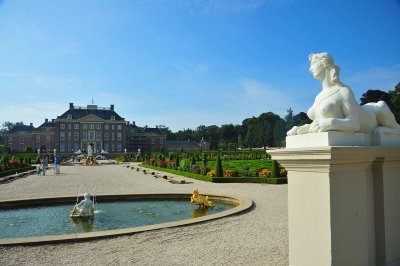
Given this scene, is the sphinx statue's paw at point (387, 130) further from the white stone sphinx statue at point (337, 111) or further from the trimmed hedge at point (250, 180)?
the trimmed hedge at point (250, 180)

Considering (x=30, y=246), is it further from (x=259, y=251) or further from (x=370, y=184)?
(x=370, y=184)

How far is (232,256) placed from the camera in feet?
16.8

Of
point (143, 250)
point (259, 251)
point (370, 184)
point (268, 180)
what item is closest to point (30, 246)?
point (143, 250)

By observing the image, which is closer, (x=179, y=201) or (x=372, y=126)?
(x=372, y=126)

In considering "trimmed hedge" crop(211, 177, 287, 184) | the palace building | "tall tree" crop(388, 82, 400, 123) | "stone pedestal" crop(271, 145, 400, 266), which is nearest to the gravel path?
"stone pedestal" crop(271, 145, 400, 266)

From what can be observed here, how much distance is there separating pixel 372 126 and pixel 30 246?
18.8 ft

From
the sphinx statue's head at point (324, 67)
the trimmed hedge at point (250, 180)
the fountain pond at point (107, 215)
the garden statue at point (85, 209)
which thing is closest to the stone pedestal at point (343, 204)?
the sphinx statue's head at point (324, 67)

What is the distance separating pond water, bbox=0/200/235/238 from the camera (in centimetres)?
838

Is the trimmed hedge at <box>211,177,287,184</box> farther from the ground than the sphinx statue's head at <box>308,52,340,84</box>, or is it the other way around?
the sphinx statue's head at <box>308,52,340,84</box>

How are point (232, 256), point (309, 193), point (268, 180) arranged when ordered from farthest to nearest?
point (268, 180) < point (232, 256) < point (309, 193)

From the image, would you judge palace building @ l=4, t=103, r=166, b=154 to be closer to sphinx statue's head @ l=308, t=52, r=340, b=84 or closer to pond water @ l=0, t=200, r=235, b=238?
pond water @ l=0, t=200, r=235, b=238

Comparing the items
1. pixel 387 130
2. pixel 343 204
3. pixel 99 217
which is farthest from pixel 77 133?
pixel 343 204

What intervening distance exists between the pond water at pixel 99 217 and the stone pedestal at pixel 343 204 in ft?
19.7

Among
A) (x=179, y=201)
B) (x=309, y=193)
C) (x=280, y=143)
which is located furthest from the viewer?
(x=280, y=143)
